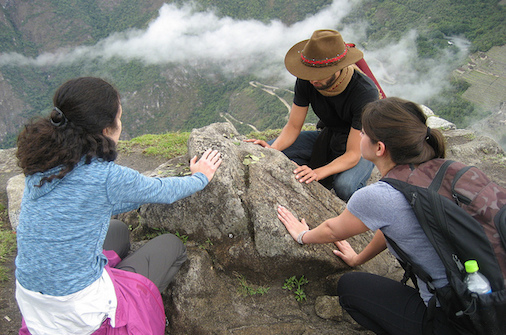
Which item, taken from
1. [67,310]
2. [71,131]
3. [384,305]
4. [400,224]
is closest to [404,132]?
[400,224]

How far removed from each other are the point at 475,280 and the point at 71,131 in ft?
12.1

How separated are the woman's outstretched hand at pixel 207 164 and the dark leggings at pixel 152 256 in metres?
0.94

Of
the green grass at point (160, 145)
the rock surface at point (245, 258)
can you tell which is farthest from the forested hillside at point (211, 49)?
the rock surface at point (245, 258)

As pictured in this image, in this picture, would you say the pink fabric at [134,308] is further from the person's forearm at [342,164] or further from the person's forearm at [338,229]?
the person's forearm at [342,164]

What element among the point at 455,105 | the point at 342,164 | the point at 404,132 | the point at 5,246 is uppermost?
the point at 404,132

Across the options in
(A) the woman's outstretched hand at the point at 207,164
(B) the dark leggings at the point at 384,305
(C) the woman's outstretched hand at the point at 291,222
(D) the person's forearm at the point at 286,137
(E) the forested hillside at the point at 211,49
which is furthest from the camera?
(E) the forested hillside at the point at 211,49

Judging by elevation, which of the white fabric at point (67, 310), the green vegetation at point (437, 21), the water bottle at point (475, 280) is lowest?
the green vegetation at point (437, 21)

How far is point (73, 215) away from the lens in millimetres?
2830

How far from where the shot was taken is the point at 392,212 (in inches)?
114

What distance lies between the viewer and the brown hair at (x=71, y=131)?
8.83ft

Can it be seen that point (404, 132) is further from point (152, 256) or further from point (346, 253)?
point (152, 256)

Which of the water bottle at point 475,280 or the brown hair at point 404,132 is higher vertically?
the brown hair at point 404,132

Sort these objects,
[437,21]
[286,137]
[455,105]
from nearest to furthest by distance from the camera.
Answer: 1. [286,137]
2. [455,105]
3. [437,21]

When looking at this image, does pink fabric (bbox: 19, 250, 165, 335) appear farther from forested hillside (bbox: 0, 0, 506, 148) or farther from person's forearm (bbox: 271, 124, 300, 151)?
forested hillside (bbox: 0, 0, 506, 148)
